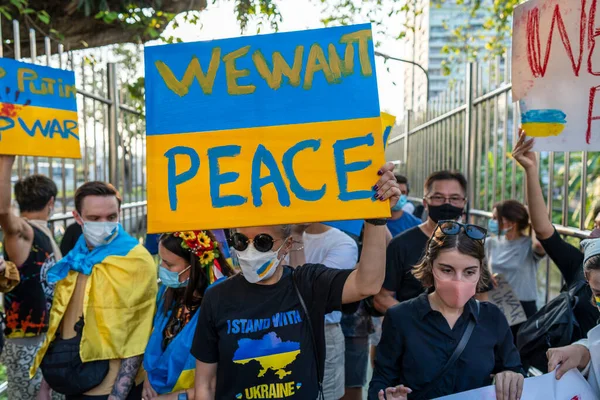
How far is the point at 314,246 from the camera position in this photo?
362 cm

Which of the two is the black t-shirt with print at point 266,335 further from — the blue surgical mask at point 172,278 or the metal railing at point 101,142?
the metal railing at point 101,142

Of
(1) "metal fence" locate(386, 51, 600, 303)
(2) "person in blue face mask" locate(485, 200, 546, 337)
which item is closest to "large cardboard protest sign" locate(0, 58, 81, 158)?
(1) "metal fence" locate(386, 51, 600, 303)

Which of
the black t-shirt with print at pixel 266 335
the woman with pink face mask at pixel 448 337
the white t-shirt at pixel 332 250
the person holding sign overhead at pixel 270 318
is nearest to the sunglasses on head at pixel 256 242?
the person holding sign overhead at pixel 270 318

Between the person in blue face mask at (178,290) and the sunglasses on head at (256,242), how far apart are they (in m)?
0.63

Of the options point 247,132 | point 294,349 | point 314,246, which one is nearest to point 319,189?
point 247,132

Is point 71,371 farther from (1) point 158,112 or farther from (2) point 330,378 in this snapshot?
(1) point 158,112

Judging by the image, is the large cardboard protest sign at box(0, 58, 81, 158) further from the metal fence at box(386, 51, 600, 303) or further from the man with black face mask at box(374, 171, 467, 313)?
the metal fence at box(386, 51, 600, 303)

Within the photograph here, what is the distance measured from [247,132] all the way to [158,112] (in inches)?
13.0

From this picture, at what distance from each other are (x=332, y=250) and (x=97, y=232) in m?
1.31

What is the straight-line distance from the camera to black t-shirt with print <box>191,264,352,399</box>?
7.46 feet

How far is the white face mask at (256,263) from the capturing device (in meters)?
2.28

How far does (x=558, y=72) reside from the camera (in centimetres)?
281

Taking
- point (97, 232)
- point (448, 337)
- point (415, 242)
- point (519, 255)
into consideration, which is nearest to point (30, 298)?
point (97, 232)

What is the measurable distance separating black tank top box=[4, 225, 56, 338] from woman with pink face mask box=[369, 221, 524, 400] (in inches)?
94.8
